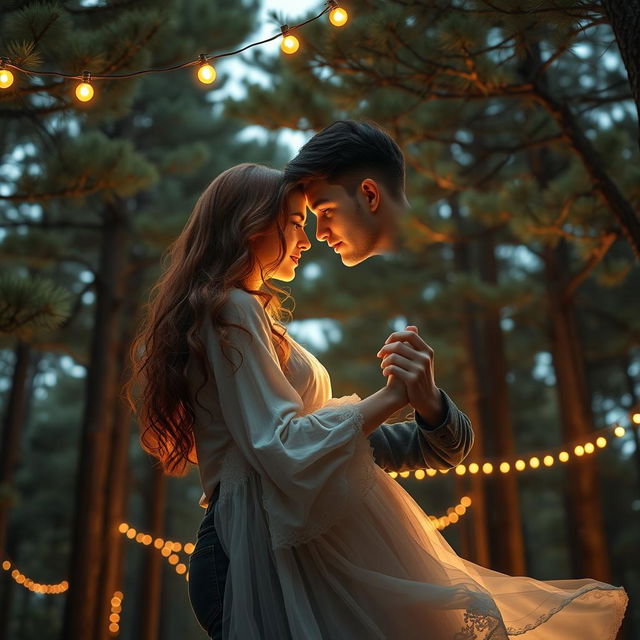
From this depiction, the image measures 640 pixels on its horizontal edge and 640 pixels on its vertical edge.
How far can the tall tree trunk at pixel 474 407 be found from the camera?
8193mm

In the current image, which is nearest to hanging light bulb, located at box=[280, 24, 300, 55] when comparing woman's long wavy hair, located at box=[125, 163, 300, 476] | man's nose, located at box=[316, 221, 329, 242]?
woman's long wavy hair, located at box=[125, 163, 300, 476]

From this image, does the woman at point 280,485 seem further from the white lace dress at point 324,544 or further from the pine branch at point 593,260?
the pine branch at point 593,260

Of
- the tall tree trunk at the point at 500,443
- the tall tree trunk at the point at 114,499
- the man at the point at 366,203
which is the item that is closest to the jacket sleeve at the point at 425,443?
the man at the point at 366,203

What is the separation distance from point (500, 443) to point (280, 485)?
245 inches

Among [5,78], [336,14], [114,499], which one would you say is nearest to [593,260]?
[336,14]

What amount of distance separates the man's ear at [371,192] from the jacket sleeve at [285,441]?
36 cm

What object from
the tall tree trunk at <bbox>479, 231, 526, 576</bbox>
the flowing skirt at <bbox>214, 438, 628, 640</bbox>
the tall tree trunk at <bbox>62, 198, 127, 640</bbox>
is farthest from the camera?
the tall tree trunk at <bbox>479, 231, 526, 576</bbox>

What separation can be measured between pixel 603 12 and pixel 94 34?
2162 millimetres

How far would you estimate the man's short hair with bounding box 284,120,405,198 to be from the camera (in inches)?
64.0

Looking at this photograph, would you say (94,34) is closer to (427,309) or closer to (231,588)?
(231,588)

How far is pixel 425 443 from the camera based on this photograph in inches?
61.0

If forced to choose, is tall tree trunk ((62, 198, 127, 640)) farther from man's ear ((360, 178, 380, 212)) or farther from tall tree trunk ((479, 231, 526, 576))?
man's ear ((360, 178, 380, 212))

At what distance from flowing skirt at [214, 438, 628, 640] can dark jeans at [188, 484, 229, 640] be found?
26mm

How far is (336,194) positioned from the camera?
5.37 feet
